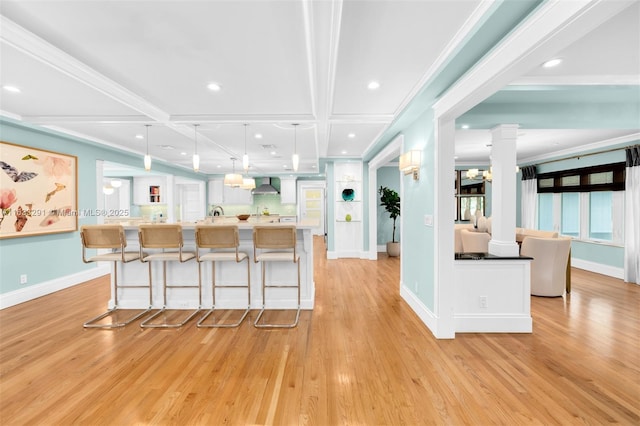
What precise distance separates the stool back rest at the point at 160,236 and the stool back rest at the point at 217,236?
0.71 ft

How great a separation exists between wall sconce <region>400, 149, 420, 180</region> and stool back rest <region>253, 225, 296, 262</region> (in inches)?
63.8

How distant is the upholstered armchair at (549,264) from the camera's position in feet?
12.8

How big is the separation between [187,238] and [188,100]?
1.71 m

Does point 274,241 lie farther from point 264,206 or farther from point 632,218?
point 264,206

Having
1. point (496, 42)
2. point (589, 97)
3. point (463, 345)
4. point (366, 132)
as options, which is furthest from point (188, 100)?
point (589, 97)

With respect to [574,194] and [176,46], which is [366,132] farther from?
[574,194]

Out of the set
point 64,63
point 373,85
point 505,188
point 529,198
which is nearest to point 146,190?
point 64,63

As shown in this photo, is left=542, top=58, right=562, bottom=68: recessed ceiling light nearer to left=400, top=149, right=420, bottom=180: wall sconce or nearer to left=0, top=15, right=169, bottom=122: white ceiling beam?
left=400, top=149, right=420, bottom=180: wall sconce

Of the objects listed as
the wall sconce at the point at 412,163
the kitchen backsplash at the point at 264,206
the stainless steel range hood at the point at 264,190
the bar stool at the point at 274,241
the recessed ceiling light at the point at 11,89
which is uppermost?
the recessed ceiling light at the point at 11,89

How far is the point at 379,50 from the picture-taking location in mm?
2162

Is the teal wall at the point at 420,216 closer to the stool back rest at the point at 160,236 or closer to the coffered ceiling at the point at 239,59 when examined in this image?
the coffered ceiling at the point at 239,59

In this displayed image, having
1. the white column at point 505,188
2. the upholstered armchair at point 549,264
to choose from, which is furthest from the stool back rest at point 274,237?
the upholstered armchair at point 549,264

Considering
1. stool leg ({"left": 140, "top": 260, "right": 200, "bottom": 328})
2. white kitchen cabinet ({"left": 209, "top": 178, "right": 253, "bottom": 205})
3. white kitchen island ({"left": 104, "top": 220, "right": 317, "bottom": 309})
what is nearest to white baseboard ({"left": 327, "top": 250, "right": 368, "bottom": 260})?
Answer: white kitchen island ({"left": 104, "top": 220, "right": 317, "bottom": 309})

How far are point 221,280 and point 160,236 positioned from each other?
3.04 ft
